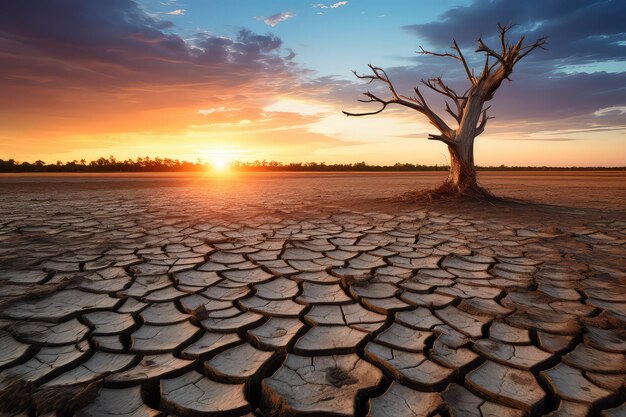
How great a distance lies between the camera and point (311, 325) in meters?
1.69

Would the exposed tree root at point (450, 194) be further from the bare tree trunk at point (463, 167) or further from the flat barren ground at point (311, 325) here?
the flat barren ground at point (311, 325)

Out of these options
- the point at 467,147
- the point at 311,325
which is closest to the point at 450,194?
the point at 467,147

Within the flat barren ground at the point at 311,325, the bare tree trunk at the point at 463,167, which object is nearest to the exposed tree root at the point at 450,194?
the bare tree trunk at the point at 463,167

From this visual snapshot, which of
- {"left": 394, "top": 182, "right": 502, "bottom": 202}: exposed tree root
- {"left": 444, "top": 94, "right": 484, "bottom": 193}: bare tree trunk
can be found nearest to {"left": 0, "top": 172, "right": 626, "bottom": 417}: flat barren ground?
{"left": 394, "top": 182, "right": 502, "bottom": 202}: exposed tree root

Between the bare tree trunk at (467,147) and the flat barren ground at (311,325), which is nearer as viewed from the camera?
the flat barren ground at (311,325)

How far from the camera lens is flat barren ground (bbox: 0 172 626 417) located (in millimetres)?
1176

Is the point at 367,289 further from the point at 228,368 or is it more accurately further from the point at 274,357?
the point at 228,368

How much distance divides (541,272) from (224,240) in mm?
2656

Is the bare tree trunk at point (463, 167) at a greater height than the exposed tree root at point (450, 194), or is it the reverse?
the bare tree trunk at point (463, 167)

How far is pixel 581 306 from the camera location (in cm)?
192

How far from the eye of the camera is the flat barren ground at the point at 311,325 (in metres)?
1.18

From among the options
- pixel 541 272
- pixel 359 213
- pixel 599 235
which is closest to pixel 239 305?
pixel 541 272

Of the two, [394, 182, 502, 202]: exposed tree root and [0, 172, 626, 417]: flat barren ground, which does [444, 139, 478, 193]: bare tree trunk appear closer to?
[394, 182, 502, 202]: exposed tree root

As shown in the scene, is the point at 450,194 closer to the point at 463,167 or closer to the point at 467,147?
the point at 463,167
